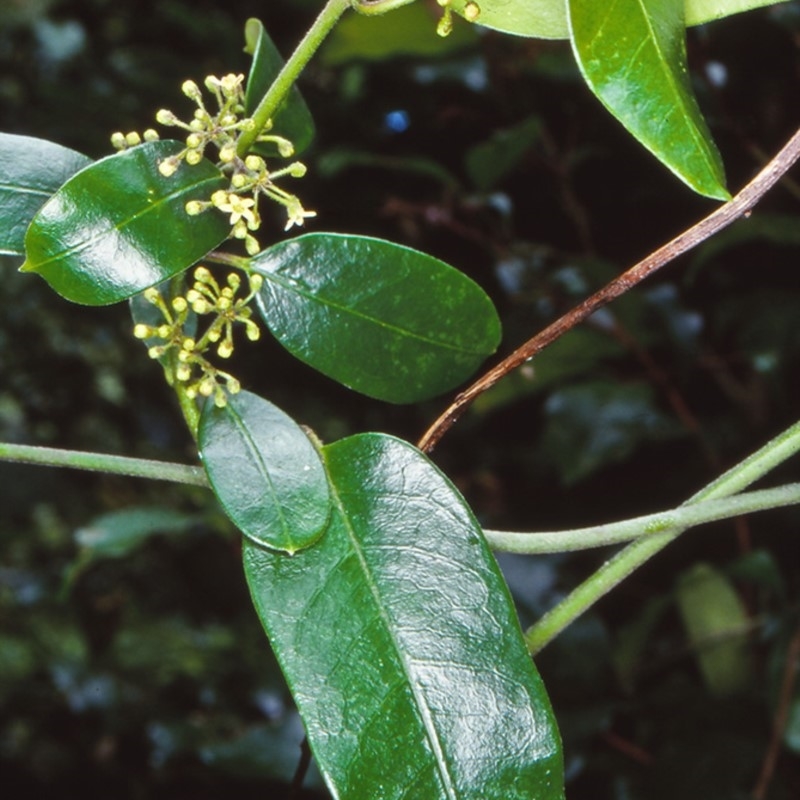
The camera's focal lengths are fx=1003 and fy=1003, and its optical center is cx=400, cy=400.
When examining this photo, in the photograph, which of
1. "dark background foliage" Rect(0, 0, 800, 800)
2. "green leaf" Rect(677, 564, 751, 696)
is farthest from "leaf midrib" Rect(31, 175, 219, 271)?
"green leaf" Rect(677, 564, 751, 696)

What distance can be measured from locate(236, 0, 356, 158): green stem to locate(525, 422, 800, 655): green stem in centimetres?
30

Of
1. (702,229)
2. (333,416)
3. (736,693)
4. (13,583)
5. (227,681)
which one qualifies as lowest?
(702,229)

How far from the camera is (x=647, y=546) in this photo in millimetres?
546

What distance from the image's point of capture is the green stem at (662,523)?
0.52m

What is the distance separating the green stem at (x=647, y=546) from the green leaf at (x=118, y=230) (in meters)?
0.28

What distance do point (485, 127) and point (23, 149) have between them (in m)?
1.06

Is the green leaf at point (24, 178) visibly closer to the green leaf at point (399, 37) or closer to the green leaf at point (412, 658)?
the green leaf at point (412, 658)

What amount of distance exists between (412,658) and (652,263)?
229 millimetres

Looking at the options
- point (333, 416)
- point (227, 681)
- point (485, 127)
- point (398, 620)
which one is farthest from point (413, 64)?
point (227, 681)

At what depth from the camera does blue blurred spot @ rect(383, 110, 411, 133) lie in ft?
5.06

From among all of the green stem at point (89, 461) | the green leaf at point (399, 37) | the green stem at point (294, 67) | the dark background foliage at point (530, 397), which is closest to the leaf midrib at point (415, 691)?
the green stem at point (89, 461)

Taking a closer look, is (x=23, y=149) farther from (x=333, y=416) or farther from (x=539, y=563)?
(x=333, y=416)

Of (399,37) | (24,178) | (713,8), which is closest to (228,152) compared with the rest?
(24,178)

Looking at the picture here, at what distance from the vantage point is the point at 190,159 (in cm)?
48
